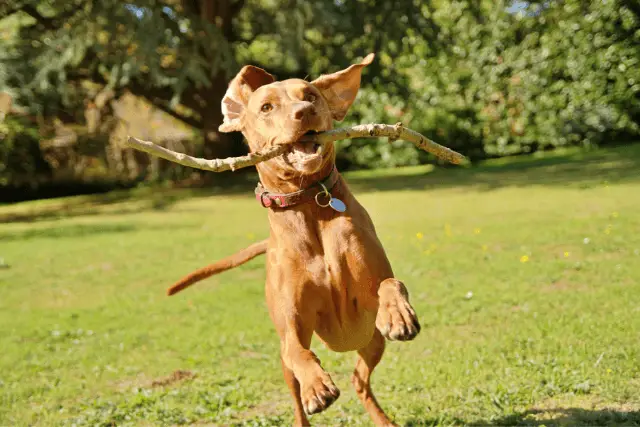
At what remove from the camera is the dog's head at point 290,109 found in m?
3.20

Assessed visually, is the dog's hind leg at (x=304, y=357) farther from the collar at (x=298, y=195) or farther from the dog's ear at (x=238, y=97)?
the dog's ear at (x=238, y=97)

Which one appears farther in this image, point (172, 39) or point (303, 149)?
point (172, 39)

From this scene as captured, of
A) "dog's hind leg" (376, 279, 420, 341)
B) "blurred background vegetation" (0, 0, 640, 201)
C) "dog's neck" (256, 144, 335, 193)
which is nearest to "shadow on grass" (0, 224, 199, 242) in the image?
"blurred background vegetation" (0, 0, 640, 201)

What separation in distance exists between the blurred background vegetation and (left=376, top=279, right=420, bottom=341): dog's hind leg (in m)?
14.6

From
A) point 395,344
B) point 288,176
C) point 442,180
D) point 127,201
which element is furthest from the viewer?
point 127,201

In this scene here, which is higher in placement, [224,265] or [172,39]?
[172,39]

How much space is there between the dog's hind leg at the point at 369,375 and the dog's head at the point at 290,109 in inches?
44.7

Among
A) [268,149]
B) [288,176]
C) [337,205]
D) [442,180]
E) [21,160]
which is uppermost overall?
[268,149]

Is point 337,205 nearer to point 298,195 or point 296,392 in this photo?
point 298,195

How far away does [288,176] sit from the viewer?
3.33m

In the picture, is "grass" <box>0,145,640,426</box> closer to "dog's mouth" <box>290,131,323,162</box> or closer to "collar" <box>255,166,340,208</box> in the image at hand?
"collar" <box>255,166,340,208</box>

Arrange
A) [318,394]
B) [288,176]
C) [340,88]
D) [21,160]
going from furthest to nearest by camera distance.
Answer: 1. [21,160]
2. [340,88]
3. [288,176]
4. [318,394]

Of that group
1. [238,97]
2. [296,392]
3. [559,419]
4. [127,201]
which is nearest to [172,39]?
[127,201]

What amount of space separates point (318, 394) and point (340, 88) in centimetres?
147
